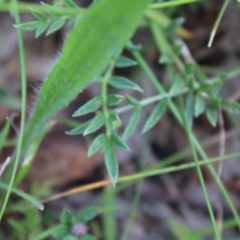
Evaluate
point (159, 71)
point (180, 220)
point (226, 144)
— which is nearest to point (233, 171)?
point (226, 144)

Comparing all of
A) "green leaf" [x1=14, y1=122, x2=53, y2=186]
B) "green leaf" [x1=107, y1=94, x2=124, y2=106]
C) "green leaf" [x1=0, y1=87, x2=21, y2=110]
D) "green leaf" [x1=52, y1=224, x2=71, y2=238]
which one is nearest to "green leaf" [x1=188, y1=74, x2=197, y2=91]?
"green leaf" [x1=107, y1=94, x2=124, y2=106]

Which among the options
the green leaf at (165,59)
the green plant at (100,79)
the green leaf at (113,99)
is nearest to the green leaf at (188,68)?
the green plant at (100,79)

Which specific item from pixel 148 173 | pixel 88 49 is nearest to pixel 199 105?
pixel 148 173

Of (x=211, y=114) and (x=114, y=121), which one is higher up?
(x=114, y=121)

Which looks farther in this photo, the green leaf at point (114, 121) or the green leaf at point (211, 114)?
the green leaf at point (211, 114)

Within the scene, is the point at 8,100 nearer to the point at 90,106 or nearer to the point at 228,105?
the point at 90,106

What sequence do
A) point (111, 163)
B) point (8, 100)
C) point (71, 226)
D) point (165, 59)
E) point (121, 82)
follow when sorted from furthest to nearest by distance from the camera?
point (8, 100), point (165, 59), point (71, 226), point (121, 82), point (111, 163)

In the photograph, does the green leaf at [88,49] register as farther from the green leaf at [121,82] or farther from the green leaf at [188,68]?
the green leaf at [188,68]
